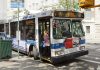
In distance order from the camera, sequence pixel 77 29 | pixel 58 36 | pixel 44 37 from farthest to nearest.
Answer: pixel 77 29, pixel 44 37, pixel 58 36

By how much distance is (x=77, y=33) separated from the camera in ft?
51.2

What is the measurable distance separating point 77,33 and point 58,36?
61.0 inches

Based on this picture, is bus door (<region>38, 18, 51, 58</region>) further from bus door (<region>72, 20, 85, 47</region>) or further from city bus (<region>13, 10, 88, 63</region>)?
bus door (<region>72, 20, 85, 47</region>)

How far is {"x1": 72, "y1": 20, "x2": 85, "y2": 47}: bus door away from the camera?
601 inches

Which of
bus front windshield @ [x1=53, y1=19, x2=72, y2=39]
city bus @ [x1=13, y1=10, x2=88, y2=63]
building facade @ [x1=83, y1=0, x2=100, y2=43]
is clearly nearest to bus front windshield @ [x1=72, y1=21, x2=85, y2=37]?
city bus @ [x1=13, y1=10, x2=88, y2=63]

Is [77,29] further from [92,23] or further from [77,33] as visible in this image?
[92,23]

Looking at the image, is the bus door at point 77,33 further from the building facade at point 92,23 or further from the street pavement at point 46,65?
the building facade at point 92,23

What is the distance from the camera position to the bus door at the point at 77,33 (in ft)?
50.1

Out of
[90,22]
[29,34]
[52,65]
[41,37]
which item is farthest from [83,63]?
[90,22]

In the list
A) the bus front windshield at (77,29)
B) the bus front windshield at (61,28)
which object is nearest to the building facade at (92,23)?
the bus front windshield at (77,29)

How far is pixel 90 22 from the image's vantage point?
45250mm

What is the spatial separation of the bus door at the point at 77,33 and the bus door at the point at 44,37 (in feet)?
4.63

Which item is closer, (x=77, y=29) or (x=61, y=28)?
(x=61, y=28)

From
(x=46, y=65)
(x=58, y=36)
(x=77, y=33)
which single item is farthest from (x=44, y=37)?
(x=77, y=33)
